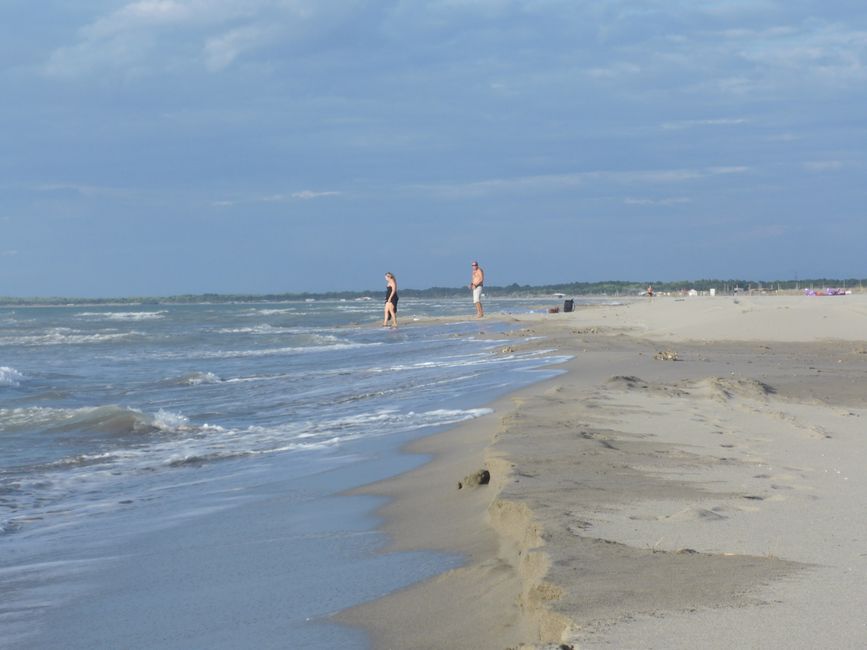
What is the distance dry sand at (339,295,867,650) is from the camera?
10.7ft

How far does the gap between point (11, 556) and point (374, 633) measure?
2946mm

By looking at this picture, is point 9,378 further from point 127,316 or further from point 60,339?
point 127,316

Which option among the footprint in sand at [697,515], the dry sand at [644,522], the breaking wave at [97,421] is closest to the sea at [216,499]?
the breaking wave at [97,421]

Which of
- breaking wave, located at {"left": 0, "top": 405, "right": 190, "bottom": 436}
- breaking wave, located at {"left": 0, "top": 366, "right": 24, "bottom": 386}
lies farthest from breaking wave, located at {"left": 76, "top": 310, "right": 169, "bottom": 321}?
breaking wave, located at {"left": 0, "top": 405, "right": 190, "bottom": 436}

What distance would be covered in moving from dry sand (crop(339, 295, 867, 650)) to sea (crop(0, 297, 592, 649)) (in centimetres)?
32

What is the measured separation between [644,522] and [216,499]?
3396 millimetres

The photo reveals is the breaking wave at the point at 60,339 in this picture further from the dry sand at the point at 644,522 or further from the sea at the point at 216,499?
the dry sand at the point at 644,522

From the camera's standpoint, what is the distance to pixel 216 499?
7.04m

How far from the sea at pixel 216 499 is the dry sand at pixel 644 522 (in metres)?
0.32

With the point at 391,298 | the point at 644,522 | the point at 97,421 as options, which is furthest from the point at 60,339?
the point at 644,522

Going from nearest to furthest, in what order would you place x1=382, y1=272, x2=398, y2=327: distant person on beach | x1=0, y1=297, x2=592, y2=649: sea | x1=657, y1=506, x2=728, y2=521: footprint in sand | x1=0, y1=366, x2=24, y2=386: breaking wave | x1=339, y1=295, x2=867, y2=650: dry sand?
x1=339, y1=295, x2=867, y2=650: dry sand, x1=0, y1=297, x2=592, y2=649: sea, x1=657, y1=506, x2=728, y2=521: footprint in sand, x1=0, y1=366, x2=24, y2=386: breaking wave, x1=382, y1=272, x2=398, y2=327: distant person on beach

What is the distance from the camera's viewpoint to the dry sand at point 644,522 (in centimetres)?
327

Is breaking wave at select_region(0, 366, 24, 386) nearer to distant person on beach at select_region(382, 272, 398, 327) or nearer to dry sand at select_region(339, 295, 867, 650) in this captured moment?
dry sand at select_region(339, 295, 867, 650)

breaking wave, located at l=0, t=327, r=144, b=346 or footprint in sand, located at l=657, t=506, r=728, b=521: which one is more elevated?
footprint in sand, located at l=657, t=506, r=728, b=521
